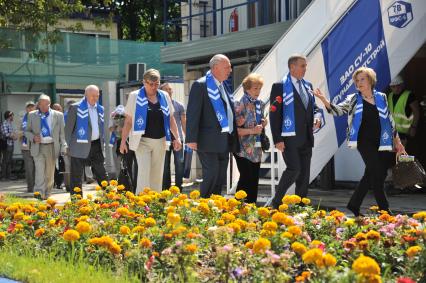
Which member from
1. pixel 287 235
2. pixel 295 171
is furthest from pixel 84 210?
pixel 295 171

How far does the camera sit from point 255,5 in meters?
16.8

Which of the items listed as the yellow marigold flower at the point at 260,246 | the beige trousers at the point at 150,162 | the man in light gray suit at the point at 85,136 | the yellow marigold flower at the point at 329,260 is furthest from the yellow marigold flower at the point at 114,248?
the man in light gray suit at the point at 85,136

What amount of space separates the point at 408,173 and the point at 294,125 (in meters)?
1.55

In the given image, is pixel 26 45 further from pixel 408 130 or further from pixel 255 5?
pixel 408 130

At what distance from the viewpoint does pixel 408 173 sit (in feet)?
30.8

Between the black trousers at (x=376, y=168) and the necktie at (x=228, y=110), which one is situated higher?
the necktie at (x=228, y=110)

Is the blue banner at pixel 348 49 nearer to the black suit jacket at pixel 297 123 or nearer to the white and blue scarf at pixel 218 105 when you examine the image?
the black suit jacket at pixel 297 123

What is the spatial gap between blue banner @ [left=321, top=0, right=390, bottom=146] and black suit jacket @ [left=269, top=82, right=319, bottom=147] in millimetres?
1473

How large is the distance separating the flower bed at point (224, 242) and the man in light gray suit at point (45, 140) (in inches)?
262

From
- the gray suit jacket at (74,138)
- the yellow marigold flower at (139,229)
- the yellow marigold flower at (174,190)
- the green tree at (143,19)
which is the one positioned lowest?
the yellow marigold flower at (139,229)

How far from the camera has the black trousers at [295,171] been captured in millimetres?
9039

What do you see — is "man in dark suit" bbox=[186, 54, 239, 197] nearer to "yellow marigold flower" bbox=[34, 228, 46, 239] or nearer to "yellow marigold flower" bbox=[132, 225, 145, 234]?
"yellow marigold flower" bbox=[34, 228, 46, 239]

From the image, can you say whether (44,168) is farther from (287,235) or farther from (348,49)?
(287,235)

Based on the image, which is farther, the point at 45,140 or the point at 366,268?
the point at 45,140
